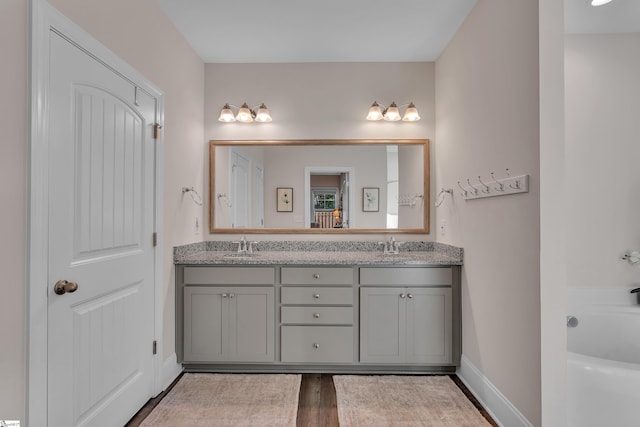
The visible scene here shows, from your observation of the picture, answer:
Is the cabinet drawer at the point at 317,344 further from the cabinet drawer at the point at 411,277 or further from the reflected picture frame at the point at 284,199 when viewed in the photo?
the reflected picture frame at the point at 284,199

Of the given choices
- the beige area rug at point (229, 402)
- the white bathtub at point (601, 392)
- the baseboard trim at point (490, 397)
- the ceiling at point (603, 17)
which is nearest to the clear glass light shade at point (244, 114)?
the beige area rug at point (229, 402)

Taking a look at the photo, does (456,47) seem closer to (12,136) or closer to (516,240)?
(516,240)

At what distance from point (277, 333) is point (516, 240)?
1.70 metres

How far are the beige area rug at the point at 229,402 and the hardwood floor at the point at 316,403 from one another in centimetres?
4

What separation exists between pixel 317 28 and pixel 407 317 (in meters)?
2.19

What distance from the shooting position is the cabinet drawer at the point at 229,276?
8.70ft

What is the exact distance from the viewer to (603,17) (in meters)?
2.26

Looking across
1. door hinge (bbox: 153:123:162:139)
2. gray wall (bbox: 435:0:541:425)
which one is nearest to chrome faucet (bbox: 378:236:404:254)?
gray wall (bbox: 435:0:541:425)

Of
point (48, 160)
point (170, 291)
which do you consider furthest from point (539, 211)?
point (170, 291)

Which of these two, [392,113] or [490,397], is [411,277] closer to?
[490,397]

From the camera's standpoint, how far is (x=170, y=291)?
101 inches

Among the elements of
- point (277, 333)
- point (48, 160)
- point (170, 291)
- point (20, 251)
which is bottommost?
point (277, 333)

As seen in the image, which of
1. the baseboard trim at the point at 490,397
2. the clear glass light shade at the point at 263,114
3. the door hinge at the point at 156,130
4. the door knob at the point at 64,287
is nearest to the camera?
the door knob at the point at 64,287

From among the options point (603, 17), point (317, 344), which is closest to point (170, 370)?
point (317, 344)
